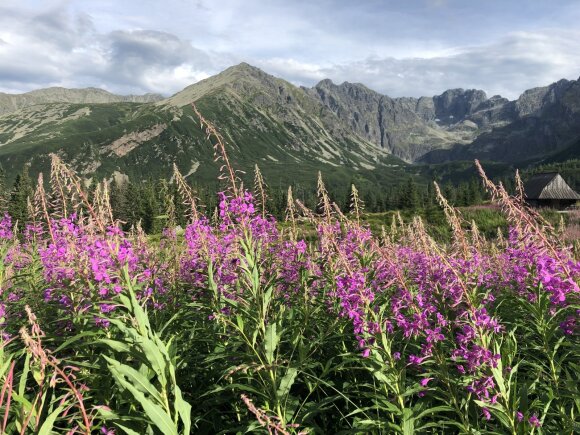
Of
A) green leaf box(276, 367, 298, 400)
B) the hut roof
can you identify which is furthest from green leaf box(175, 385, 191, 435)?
the hut roof

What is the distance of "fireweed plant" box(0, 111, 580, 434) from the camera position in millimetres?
3639

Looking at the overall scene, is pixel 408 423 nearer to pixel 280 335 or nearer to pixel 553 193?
pixel 280 335

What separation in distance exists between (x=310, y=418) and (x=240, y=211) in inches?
97.9

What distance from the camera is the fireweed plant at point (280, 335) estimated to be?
11.9ft

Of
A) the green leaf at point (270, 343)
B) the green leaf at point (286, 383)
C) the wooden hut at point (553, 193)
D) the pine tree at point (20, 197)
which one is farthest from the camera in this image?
the pine tree at point (20, 197)

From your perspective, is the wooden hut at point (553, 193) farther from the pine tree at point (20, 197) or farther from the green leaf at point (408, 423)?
the pine tree at point (20, 197)

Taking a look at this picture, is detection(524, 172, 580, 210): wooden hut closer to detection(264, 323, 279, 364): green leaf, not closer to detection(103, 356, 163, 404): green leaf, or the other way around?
detection(264, 323, 279, 364): green leaf

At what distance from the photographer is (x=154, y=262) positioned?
6.54 metres

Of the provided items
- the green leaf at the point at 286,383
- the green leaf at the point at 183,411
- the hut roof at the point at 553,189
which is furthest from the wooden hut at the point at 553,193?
the green leaf at the point at 183,411

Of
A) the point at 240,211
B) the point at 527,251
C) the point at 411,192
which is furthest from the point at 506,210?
the point at 411,192

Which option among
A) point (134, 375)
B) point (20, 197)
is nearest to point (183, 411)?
point (134, 375)

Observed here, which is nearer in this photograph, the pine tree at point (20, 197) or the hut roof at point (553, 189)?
the hut roof at point (553, 189)

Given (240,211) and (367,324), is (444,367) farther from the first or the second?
(240,211)

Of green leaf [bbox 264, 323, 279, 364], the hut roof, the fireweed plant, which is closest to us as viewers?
the fireweed plant
